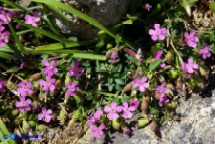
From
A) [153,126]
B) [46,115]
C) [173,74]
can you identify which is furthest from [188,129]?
[46,115]

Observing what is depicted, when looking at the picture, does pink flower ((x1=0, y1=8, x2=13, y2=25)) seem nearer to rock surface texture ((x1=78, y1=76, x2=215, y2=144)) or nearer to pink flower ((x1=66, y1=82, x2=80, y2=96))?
pink flower ((x1=66, y1=82, x2=80, y2=96))

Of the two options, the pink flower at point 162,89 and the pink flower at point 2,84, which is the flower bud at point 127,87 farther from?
the pink flower at point 2,84

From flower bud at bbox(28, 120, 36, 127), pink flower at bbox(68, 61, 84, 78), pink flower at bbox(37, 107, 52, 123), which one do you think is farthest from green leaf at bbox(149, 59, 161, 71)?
flower bud at bbox(28, 120, 36, 127)

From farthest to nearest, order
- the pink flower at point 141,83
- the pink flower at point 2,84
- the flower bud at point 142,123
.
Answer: the pink flower at point 2,84
the flower bud at point 142,123
the pink flower at point 141,83

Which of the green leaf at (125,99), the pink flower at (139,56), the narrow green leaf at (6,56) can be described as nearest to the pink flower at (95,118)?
the green leaf at (125,99)

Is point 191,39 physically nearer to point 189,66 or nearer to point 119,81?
point 189,66
